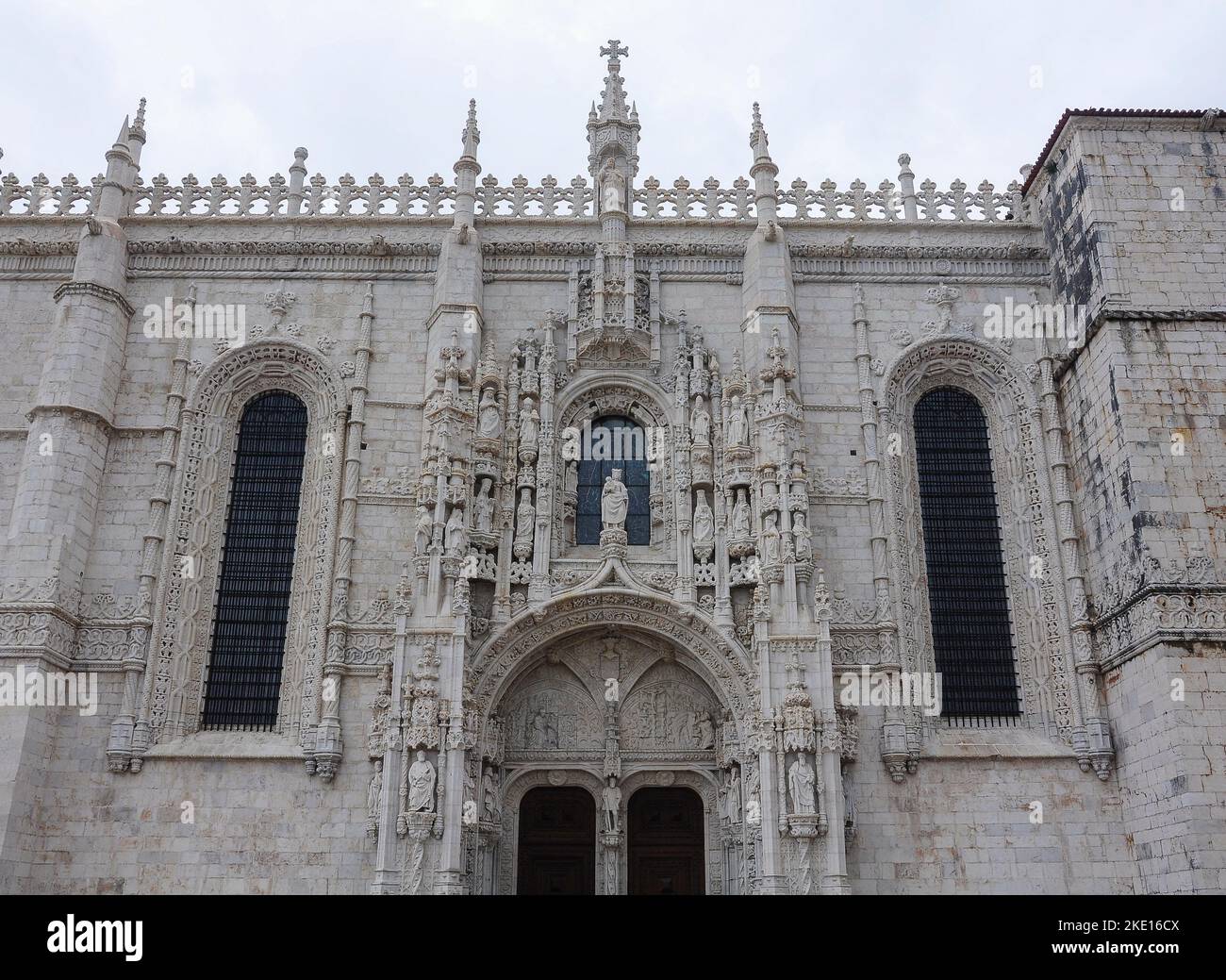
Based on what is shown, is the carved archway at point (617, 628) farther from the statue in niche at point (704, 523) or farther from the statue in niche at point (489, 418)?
the statue in niche at point (489, 418)

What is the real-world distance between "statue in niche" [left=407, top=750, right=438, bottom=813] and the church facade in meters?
0.05

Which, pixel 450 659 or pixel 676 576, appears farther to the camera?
pixel 676 576

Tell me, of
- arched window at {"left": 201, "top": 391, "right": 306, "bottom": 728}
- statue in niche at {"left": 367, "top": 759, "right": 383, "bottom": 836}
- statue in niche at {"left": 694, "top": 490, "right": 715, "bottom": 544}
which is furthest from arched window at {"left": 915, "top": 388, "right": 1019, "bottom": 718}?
arched window at {"left": 201, "top": 391, "right": 306, "bottom": 728}

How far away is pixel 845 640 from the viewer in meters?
18.3

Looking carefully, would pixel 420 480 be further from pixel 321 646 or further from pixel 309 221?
pixel 309 221

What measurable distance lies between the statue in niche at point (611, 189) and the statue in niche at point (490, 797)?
35.5ft

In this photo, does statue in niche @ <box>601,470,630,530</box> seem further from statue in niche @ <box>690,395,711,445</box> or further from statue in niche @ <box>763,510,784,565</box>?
statue in niche @ <box>763,510,784,565</box>

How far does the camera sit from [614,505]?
1881cm

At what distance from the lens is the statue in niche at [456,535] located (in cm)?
1794

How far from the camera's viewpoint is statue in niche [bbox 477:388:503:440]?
19.2 metres

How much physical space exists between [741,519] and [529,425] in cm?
414

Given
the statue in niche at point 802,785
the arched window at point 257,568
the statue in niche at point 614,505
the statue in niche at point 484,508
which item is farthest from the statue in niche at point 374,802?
the statue in niche at point 802,785

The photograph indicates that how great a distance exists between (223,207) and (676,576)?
1167cm

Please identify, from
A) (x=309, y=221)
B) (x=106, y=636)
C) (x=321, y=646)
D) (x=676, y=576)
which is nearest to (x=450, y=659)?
(x=321, y=646)
